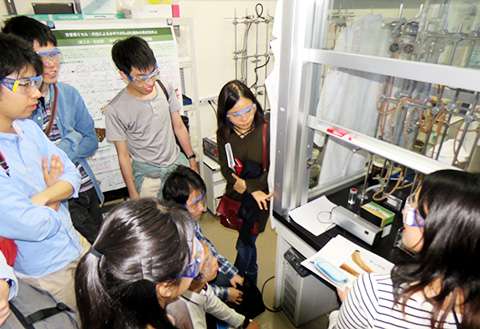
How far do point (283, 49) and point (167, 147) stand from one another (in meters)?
0.99

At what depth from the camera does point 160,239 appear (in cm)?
71

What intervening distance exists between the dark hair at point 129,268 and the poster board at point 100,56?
184cm

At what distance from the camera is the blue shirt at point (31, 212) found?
0.94 m

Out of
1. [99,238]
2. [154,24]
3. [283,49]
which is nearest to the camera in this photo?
[99,238]

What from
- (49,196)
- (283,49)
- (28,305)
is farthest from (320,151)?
(28,305)

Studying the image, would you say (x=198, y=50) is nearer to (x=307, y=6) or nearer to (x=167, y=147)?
(x=167, y=147)

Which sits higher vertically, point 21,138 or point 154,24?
point 154,24

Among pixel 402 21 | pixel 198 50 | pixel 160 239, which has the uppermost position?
pixel 402 21

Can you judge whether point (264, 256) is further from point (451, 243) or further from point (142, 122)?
point (451, 243)

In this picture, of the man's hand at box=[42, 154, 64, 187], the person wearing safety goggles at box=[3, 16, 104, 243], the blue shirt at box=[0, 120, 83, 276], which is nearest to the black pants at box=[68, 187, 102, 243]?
the person wearing safety goggles at box=[3, 16, 104, 243]

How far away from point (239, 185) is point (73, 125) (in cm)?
98

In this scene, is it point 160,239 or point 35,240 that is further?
point 35,240

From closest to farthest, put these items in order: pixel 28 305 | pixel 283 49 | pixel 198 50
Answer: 1. pixel 28 305
2. pixel 283 49
3. pixel 198 50

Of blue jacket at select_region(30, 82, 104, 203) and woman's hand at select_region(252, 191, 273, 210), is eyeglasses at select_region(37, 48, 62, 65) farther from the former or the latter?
woman's hand at select_region(252, 191, 273, 210)
